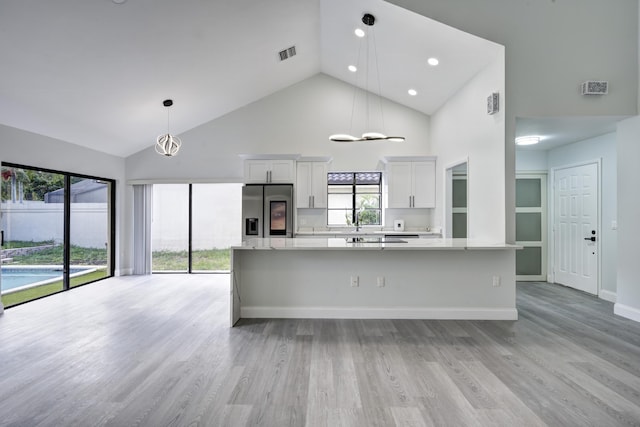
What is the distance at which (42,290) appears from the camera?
17.0 ft

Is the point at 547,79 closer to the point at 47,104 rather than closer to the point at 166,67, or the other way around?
the point at 166,67

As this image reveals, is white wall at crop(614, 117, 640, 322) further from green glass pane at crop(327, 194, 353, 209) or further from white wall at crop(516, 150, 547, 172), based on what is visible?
green glass pane at crop(327, 194, 353, 209)

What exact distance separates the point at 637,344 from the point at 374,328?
2359mm

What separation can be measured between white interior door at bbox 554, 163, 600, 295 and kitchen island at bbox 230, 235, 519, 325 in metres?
2.21

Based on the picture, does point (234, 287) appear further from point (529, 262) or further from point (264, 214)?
point (529, 262)

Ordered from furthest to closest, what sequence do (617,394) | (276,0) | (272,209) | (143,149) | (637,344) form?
(143,149), (272,209), (276,0), (637,344), (617,394)

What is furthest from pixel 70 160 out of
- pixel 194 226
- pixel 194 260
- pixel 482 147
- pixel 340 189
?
pixel 482 147

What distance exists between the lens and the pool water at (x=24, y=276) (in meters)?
4.53

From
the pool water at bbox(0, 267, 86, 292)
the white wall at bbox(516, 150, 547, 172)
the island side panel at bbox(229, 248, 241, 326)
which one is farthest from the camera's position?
the white wall at bbox(516, 150, 547, 172)

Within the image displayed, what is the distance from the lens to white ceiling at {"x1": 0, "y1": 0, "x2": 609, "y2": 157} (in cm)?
349

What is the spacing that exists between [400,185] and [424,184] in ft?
1.40

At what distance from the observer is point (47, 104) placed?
14.3 feet

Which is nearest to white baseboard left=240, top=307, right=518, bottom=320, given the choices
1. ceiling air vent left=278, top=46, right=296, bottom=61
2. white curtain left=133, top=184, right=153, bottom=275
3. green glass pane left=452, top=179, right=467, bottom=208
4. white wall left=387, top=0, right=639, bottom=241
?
white wall left=387, top=0, right=639, bottom=241

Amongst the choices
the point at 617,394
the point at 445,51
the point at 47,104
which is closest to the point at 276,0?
the point at 445,51
